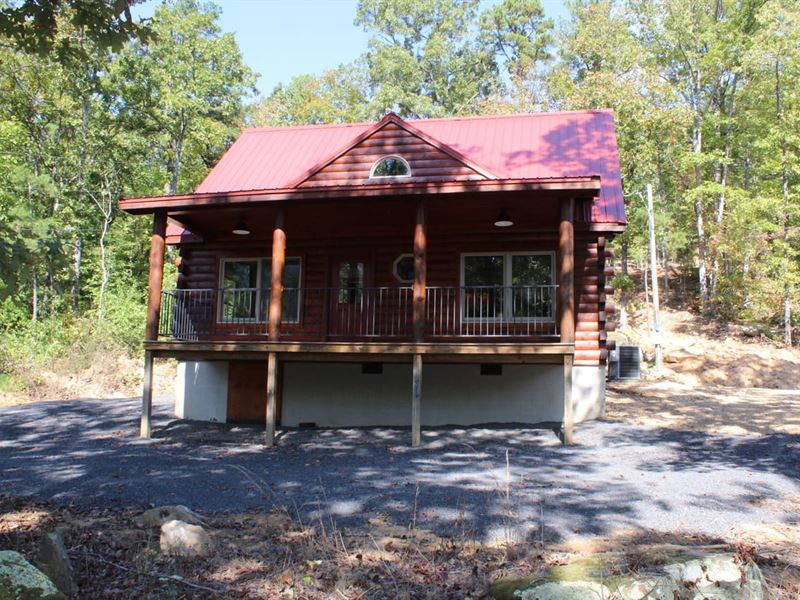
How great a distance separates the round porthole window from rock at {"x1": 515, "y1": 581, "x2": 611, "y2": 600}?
33.0 feet

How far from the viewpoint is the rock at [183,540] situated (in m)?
6.05

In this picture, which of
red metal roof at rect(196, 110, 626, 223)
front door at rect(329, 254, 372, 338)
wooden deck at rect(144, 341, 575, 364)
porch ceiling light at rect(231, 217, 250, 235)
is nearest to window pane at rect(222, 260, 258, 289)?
porch ceiling light at rect(231, 217, 250, 235)

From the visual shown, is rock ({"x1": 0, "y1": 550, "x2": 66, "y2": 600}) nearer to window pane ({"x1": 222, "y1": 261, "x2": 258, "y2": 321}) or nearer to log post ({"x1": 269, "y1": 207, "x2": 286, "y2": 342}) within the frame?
log post ({"x1": 269, "y1": 207, "x2": 286, "y2": 342})

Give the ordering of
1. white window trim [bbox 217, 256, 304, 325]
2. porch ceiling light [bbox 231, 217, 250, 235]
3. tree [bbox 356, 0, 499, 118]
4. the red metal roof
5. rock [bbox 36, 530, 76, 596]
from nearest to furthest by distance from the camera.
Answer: rock [bbox 36, 530, 76, 596] → porch ceiling light [bbox 231, 217, 250, 235] → the red metal roof → white window trim [bbox 217, 256, 304, 325] → tree [bbox 356, 0, 499, 118]

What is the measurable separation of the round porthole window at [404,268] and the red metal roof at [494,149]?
2555 millimetres

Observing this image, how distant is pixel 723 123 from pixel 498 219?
24.3 meters

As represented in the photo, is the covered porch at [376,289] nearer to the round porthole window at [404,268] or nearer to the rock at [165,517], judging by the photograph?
the round porthole window at [404,268]

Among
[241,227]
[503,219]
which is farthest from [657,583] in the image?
[241,227]

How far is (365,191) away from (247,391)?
6031 millimetres

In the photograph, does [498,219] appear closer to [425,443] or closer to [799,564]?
[425,443]

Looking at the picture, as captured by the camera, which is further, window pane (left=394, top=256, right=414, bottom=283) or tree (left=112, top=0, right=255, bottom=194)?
tree (left=112, top=0, right=255, bottom=194)

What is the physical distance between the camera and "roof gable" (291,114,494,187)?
1315 cm

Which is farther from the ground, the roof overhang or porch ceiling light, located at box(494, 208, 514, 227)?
the roof overhang

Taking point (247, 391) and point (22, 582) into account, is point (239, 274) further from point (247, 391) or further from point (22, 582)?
point (22, 582)
